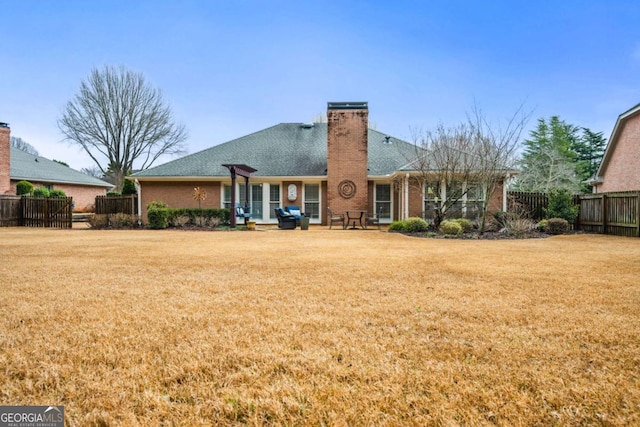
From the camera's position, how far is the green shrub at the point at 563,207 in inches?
512

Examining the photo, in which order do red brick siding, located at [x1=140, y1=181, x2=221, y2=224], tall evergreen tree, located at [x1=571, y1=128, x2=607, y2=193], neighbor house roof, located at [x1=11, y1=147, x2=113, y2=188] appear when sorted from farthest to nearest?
tall evergreen tree, located at [x1=571, y1=128, x2=607, y2=193], neighbor house roof, located at [x1=11, y1=147, x2=113, y2=188], red brick siding, located at [x1=140, y1=181, x2=221, y2=224]

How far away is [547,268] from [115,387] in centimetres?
602

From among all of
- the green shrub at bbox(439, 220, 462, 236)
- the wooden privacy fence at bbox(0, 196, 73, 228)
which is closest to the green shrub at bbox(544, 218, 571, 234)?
the green shrub at bbox(439, 220, 462, 236)

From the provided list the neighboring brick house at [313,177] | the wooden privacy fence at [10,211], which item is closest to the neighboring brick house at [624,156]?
the neighboring brick house at [313,177]

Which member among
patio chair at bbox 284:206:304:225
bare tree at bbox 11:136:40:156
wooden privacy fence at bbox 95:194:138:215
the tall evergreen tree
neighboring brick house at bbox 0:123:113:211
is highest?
bare tree at bbox 11:136:40:156

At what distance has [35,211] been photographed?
17.2 m

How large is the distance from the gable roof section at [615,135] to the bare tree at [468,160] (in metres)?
7.03

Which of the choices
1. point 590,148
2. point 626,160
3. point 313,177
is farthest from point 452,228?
point 590,148

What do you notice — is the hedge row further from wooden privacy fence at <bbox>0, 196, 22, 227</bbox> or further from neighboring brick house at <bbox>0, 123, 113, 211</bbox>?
neighboring brick house at <bbox>0, 123, 113, 211</bbox>

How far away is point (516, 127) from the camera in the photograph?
37.4 ft

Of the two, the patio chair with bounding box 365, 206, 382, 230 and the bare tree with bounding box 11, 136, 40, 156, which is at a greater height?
the bare tree with bounding box 11, 136, 40, 156

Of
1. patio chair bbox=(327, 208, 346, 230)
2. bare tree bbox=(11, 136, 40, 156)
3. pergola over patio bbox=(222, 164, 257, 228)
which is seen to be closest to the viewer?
pergola over patio bbox=(222, 164, 257, 228)

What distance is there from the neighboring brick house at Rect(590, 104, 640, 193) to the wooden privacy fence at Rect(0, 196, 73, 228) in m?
27.5

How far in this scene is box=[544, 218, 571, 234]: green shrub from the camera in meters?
12.1
